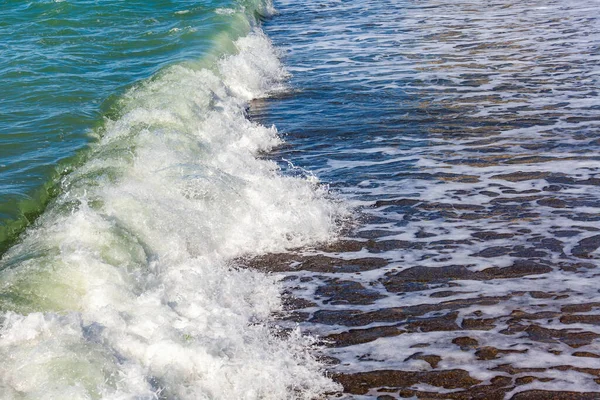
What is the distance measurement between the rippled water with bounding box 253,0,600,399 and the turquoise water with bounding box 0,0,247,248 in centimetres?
273

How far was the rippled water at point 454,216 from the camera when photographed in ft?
19.7

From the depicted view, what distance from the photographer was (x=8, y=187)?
928 centimetres

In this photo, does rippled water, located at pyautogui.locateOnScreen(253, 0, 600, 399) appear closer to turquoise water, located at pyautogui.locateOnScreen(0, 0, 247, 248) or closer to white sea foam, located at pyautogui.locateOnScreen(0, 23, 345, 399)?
white sea foam, located at pyautogui.locateOnScreen(0, 23, 345, 399)

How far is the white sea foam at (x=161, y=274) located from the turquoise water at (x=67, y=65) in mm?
529

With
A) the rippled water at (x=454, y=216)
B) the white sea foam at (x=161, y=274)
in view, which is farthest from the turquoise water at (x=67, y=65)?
the rippled water at (x=454, y=216)

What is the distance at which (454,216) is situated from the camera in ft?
28.6

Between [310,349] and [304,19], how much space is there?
19.8 m

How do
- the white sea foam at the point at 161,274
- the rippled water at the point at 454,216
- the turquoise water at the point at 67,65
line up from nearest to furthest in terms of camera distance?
1. the white sea foam at the point at 161,274
2. the rippled water at the point at 454,216
3. the turquoise water at the point at 67,65

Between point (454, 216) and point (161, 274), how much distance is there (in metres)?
3.25

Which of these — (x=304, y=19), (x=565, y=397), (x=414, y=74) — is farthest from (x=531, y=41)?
(x=565, y=397)

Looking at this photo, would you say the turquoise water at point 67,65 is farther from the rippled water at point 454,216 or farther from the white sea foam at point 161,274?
the rippled water at point 454,216

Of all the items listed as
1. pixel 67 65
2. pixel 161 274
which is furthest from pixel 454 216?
pixel 67 65

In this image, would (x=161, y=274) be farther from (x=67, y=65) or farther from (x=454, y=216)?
(x=67, y=65)

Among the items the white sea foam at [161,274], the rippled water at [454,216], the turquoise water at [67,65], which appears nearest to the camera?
the white sea foam at [161,274]
